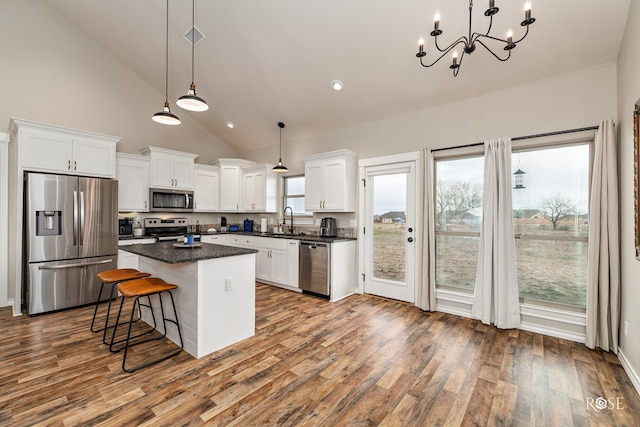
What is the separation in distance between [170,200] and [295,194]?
242cm

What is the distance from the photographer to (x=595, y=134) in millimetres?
2859

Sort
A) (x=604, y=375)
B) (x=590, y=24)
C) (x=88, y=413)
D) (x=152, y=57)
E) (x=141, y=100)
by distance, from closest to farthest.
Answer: (x=88, y=413) → (x=604, y=375) → (x=590, y=24) → (x=152, y=57) → (x=141, y=100)

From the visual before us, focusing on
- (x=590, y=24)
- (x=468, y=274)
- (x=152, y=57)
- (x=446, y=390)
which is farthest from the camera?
(x=152, y=57)

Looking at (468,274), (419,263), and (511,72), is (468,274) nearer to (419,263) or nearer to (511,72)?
(419,263)

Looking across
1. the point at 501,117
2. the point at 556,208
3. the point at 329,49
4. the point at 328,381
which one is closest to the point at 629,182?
the point at 556,208

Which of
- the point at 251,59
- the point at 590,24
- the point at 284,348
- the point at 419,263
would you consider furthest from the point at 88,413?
the point at 590,24

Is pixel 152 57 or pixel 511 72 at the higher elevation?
pixel 152 57

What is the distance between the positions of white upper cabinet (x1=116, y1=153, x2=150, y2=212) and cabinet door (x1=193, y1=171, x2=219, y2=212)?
945mm

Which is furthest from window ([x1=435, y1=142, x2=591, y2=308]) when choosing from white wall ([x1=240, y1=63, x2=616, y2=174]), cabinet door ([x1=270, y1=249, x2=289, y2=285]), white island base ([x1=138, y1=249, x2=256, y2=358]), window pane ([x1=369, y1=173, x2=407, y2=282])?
white island base ([x1=138, y1=249, x2=256, y2=358])

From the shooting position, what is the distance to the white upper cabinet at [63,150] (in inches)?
145

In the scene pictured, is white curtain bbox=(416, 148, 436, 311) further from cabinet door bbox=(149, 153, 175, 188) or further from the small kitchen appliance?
the small kitchen appliance

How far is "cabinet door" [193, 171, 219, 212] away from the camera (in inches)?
233

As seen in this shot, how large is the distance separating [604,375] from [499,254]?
1.33 m

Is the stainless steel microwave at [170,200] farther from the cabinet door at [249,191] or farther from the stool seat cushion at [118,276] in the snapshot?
the stool seat cushion at [118,276]
